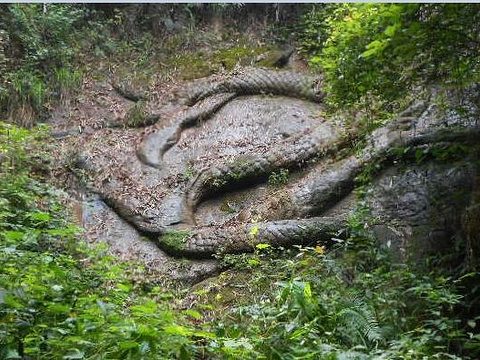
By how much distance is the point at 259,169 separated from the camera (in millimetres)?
7074

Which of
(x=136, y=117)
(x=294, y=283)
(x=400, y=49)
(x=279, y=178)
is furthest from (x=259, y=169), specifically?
(x=400, y=49)

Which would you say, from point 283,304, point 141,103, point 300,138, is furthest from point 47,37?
point 283,304

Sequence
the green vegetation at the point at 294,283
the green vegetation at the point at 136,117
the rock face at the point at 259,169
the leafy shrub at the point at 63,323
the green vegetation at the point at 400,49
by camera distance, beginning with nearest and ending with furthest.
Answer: the leafy shrub at the point at 63,323 → the green vegetation at the point at 294,283 → the green vegetation at the point at 400,49 → the rock face at the point at 259,169 → the green vegetation at the point at 136,117

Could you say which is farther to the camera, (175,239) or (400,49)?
(175,239)

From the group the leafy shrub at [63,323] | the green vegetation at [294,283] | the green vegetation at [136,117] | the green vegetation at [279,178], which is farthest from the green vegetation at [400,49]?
the green vegetation at [136,117]

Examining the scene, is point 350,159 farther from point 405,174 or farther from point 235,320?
point 235,320

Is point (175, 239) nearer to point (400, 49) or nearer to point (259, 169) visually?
point (259, 169)

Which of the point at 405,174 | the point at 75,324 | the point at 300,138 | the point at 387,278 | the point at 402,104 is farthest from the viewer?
the point at 300,138

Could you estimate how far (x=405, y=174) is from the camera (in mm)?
5332

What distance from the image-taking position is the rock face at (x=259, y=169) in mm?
5043

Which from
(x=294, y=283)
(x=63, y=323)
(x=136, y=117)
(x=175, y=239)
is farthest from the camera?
(x=136, y=117)

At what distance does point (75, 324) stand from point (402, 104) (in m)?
4.75

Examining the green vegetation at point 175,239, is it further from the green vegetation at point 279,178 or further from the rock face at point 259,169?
the green vegetation at point 279,178

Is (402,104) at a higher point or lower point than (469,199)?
higher
